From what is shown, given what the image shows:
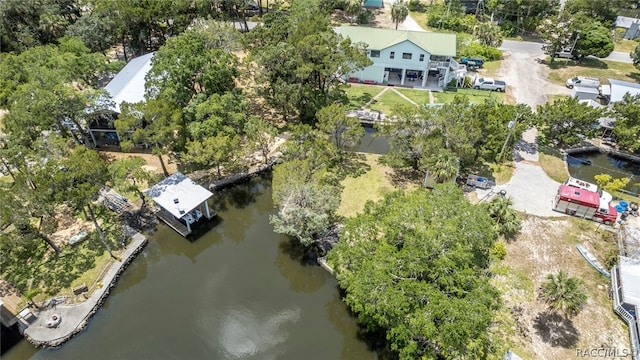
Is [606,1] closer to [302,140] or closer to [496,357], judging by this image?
[302,140]

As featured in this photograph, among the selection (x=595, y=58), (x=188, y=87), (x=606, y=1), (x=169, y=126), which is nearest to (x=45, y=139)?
(x=169, y=126)

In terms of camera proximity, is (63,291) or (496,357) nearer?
(496,357)

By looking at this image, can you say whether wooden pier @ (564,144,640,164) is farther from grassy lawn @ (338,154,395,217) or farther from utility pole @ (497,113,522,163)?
grassy lawn @ (338,154,395,217)

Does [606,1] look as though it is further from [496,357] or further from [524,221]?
[496,357]

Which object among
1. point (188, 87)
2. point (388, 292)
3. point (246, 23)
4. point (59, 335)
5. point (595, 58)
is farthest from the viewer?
point (246, 23)

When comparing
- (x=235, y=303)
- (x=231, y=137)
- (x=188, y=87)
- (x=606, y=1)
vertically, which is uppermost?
(x=606, y=1)

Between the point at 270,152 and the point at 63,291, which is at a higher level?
the point at 270,152

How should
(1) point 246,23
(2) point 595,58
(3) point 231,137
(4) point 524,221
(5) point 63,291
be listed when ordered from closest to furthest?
(5) point 63,291
(4) point 524,221
(3) point 231,137
(2) point 595,58
(1) point 246,23
